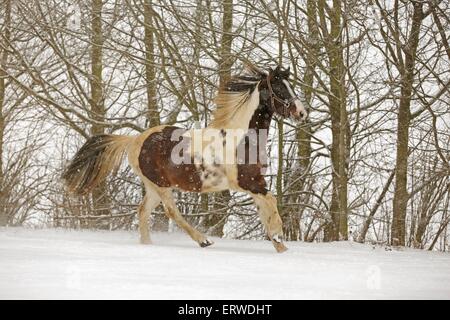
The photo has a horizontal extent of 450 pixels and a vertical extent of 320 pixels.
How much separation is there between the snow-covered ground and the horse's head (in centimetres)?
138

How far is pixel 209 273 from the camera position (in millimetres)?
4422

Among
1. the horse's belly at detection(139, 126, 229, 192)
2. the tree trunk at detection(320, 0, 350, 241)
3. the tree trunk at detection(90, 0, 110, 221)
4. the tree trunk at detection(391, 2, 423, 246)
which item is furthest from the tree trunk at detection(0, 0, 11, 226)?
the tree trunk at detection(391, 2, 423, 246)

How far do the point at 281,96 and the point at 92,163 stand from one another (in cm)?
228

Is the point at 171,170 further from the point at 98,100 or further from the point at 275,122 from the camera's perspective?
the point at 98,100

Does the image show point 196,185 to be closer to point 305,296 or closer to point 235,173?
point 235,173

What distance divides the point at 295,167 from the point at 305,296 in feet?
24.9

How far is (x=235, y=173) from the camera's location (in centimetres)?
656

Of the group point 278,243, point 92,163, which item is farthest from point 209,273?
point 92,163

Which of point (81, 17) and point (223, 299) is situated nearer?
point (223, 299)

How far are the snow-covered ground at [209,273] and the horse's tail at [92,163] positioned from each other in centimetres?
87
